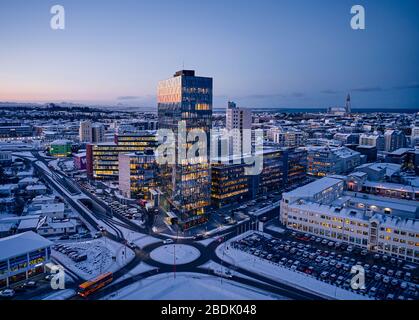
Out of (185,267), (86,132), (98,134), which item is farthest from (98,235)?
(86,132)

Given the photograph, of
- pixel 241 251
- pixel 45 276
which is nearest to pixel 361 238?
pixel 241 251

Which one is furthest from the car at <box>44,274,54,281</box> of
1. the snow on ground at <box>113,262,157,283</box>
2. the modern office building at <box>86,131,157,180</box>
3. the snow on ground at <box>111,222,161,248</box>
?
the modern office building at <box>86,131,157,180</box>

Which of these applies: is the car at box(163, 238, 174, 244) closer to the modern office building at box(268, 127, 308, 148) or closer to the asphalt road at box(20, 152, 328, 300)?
the asphalt road at box(20, 152, 328, 300)

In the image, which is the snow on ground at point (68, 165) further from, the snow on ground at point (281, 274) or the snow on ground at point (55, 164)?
the snow on ground at point (281, 274)

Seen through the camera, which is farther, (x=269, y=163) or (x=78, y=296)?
(x=269, y=163)

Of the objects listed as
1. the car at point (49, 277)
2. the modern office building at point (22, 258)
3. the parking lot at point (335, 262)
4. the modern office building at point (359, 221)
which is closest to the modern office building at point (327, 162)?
the modern office building at point (359, 221)

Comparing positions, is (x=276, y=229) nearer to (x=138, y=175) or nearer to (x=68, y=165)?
(x=138, y=175)
